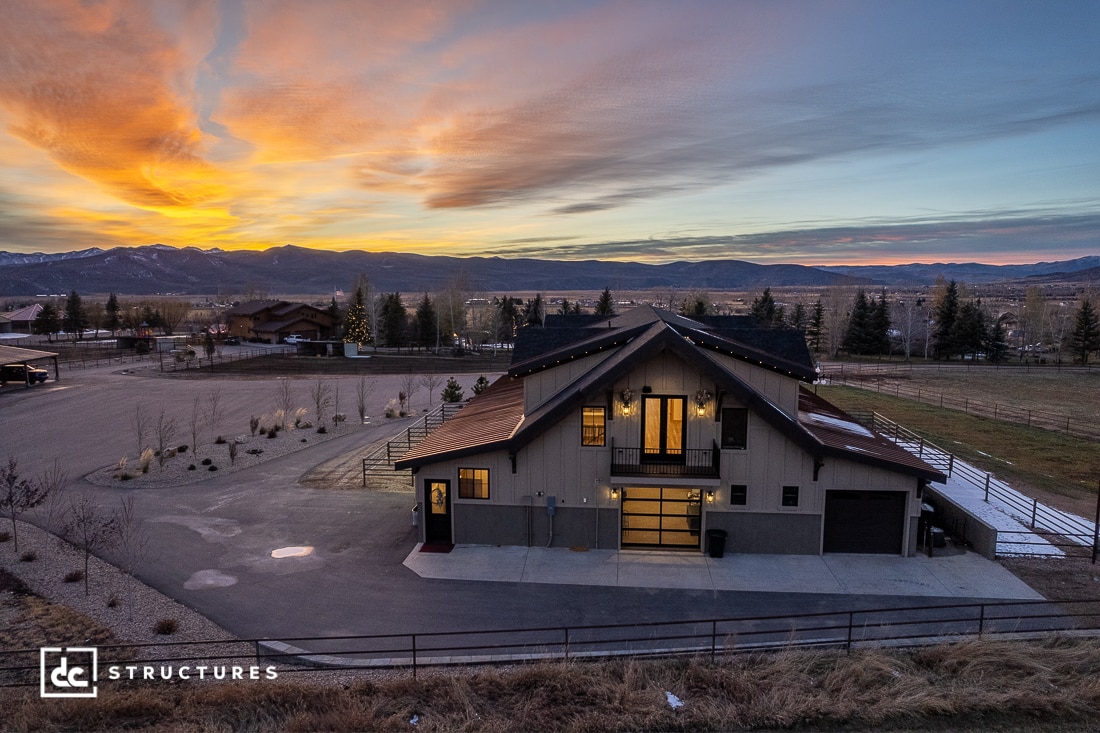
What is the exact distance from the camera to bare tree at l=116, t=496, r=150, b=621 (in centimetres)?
1629

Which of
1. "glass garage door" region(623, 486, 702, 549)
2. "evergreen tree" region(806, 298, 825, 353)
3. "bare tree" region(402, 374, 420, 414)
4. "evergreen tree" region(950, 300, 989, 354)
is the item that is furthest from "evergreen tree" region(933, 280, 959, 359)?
"glass garage door" region(623, 486, 702, 549)

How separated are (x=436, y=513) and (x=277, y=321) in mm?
83462

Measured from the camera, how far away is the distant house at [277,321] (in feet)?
294

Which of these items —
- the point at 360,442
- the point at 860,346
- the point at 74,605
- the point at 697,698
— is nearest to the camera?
the point at 697,698

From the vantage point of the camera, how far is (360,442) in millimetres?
33156

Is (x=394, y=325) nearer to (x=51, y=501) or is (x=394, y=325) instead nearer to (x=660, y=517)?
(x=51, y=501)

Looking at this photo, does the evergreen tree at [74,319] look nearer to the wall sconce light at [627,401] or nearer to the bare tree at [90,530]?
the bare tree at [90,530]

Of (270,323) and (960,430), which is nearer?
(960,430)

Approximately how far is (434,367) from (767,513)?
54.3 metres

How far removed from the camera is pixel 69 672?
11891 millimetres

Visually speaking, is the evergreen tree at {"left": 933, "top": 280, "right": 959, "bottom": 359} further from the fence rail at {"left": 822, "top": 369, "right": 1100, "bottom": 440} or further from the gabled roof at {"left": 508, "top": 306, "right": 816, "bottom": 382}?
the gabled roof at {"left": 508, "top": 306, "right": 816, "bottom": 382}

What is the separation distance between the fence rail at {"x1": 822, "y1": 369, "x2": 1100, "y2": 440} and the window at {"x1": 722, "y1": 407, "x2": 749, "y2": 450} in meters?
31.0

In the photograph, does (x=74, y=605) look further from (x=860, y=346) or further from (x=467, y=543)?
(x=860, y=346)

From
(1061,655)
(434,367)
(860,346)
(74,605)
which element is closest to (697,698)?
(1061,655)
